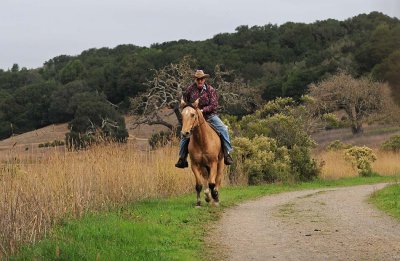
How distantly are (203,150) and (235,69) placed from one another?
4917cm

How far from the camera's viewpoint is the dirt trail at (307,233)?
797 centimetres

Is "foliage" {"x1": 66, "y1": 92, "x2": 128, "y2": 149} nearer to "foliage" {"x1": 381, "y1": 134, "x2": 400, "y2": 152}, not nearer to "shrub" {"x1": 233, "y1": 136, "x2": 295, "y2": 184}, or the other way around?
"shrub" {"x1": 233, "y1": 136, "x2": 295, "y2": 184}

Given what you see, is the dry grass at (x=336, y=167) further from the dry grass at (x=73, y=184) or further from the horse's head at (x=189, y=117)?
the horse's head at (x=189, y=117)

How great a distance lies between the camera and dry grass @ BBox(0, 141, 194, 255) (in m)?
9.29

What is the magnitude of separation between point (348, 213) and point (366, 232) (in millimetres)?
3098

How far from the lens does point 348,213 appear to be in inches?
508

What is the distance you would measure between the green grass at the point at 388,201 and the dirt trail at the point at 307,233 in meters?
0.31

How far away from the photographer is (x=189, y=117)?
12984 mm

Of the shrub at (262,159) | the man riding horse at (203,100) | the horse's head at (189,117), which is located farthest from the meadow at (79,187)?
the shrub at (262,159)

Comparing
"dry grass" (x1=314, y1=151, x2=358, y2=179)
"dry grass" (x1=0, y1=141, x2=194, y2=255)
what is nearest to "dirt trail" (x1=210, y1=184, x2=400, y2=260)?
"dry grass" (x1=0, y1=141, x2=194, y2=255)

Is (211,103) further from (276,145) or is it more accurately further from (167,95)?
(167,95)

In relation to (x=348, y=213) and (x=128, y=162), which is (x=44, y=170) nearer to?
(x=128, y=162)

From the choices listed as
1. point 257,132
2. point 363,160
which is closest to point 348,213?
point 257,132

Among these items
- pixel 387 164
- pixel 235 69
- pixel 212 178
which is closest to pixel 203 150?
pixel 212 178
